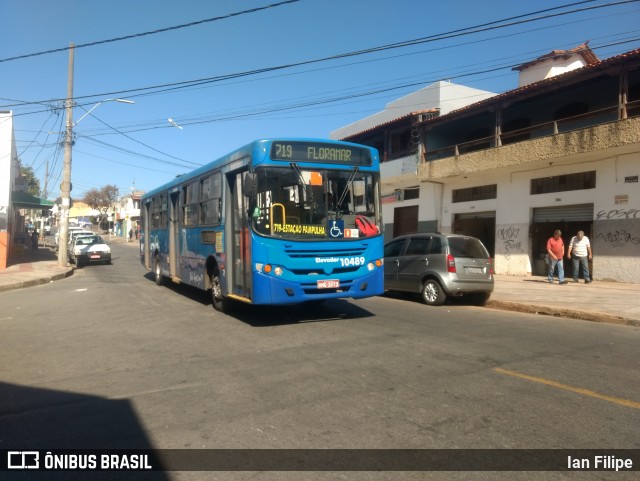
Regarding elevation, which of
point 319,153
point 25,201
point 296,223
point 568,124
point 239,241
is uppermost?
point 568,124

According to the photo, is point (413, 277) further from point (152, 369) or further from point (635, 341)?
point (152, 369)

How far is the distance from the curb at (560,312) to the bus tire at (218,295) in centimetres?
623

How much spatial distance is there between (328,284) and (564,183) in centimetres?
1279

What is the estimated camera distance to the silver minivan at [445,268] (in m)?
10.3

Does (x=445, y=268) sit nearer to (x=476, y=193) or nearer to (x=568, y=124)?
(x=568, y=124)

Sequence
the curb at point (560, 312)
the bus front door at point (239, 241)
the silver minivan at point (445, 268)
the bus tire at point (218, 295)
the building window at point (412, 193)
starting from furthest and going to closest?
the building window at point (412, 193)
the silver minivan at point (445, 268)
the bus tire at point (218, 295)
the curb at point (560, 312)
the bus front door at point (239, 241)

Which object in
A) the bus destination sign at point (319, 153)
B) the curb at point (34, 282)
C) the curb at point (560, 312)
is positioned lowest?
the curb at point (560, 312)

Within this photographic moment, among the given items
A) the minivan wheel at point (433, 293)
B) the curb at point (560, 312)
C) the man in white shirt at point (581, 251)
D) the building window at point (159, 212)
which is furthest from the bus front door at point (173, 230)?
the man in white shirt at point (581, 251)

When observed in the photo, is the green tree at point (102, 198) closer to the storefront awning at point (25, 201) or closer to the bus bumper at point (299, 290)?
the storefront awning at point (25, 201)

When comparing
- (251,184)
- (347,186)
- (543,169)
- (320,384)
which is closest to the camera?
(320,384)

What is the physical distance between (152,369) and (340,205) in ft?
13.0

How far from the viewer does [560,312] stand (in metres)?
9.63

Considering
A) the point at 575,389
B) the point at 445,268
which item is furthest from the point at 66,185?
the point at 575,389

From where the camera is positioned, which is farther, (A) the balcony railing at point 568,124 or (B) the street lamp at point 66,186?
(B) the street lamp at point 66,186
